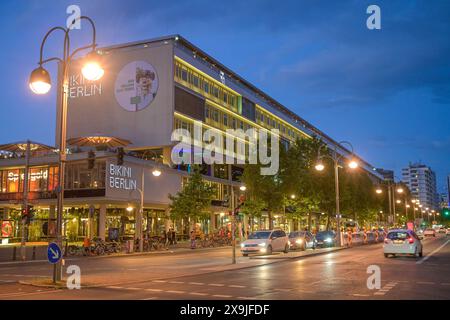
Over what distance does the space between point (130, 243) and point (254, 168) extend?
2108cm

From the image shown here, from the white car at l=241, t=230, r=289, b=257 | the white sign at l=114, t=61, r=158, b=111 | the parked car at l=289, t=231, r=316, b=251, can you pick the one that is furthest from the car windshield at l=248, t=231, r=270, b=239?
the white sign at l=114, t=61, r=158, b=111

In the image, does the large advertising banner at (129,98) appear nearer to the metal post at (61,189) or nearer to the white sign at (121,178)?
the white sign at (121,178)

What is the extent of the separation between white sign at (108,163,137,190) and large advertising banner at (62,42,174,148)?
395 inches

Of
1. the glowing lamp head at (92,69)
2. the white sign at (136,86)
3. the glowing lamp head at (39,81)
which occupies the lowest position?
the glowing lamp head at (39,81)

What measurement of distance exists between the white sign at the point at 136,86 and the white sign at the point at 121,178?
44.9 feet

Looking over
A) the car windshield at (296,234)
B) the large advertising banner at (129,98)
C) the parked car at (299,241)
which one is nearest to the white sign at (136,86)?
the large advertising banner at (129,98)

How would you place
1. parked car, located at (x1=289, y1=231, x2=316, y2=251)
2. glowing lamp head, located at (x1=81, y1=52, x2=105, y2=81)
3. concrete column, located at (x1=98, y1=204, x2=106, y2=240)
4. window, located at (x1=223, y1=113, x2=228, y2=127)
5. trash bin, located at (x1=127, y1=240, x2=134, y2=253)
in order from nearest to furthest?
glowing lamp head, located at (x1=81, y1=52, x2=105, y2=81)
trash bin, located at (x1=127, y1=240, x2=134, y2=253)
parked car, located at (x1=289, y1=231, x2=316, y2=251)
concrete column, located at (x1=98, y1=204, x2=106, y2=240)
window, located at (x1=223, y1=113, x2=228, y2=127)

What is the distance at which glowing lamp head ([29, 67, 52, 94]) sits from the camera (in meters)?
15.9

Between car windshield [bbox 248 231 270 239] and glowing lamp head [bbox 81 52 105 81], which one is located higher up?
glowing lamp head [bbox 81 52 105 81]

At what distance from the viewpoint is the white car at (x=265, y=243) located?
3306 cm

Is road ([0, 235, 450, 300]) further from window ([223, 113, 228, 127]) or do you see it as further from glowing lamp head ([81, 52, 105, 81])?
window ([223, 113, 228, 127])

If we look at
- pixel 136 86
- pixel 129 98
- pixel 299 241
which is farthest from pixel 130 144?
pixel 299 241

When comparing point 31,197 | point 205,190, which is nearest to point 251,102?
point 205,190
